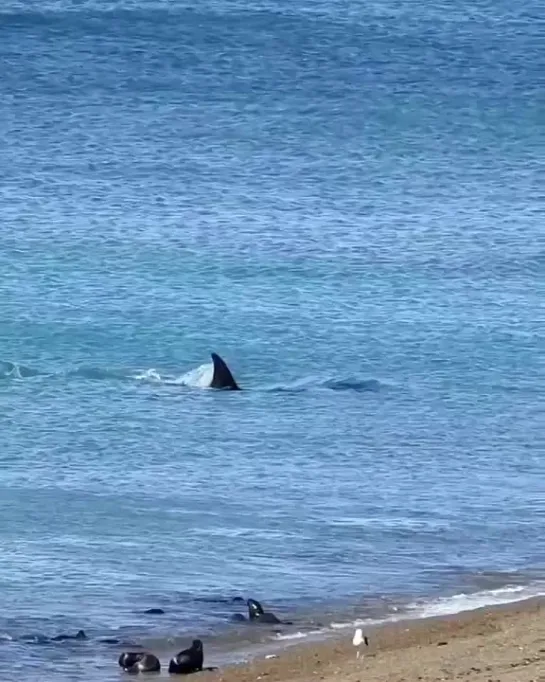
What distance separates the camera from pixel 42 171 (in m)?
38.0

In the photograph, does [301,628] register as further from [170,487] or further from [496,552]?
[170,487]

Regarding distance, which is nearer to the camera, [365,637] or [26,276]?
[365,637]

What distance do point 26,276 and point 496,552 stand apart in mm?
15386

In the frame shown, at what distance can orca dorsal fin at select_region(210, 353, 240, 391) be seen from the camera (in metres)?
23.0

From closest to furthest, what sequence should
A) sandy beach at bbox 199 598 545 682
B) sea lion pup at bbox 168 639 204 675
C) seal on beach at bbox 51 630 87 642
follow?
sandy beach at bbox 199 598 545 682, sea lion pup at bbox 168 639 204 675, seal on beach at bbox 51 630 87 642

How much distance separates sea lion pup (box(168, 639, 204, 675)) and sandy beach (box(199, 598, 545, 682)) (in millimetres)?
111

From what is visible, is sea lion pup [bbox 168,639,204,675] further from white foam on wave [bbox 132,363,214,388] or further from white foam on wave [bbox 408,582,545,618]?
white foam on wave [bbox 132,363,214,388]

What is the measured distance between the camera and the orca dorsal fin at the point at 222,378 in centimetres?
2300

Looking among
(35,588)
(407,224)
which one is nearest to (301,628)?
(35,588)

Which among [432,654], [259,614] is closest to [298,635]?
[259,614]

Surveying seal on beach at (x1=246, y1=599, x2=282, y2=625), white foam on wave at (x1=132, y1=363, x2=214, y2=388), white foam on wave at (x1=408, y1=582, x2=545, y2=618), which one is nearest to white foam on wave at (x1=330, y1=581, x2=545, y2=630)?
white foam on wave at (x1=408, y1=582, x2=545, y2=618)

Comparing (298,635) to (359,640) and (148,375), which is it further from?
(148,375)

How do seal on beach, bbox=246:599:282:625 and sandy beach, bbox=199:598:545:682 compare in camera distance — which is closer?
sandy beach, bbox=199:598:545:682

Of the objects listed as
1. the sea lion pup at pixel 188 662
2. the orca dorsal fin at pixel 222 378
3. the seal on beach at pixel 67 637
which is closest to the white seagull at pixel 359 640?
the sea lion pup at pixel 188 662
